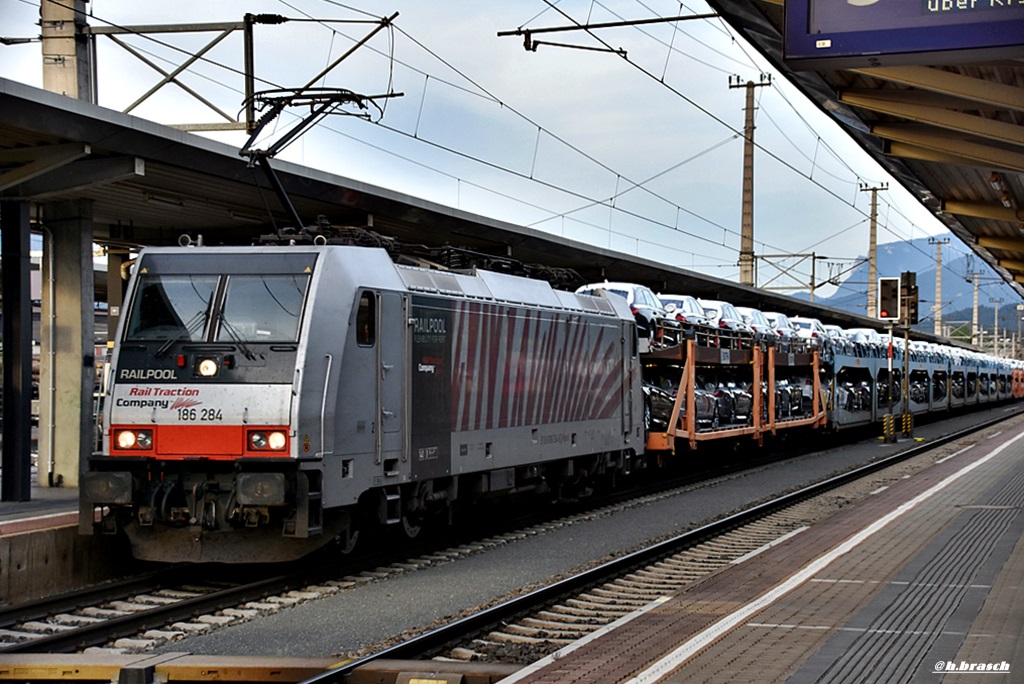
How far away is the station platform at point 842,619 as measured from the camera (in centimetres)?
687

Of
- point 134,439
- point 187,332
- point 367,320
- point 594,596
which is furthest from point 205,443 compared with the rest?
point 594,596

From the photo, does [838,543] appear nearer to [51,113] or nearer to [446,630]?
[446,630]

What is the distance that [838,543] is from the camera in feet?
41.4

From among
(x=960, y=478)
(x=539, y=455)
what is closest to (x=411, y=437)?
(x=539, y=455)

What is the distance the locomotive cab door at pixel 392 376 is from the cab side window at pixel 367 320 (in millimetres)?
76

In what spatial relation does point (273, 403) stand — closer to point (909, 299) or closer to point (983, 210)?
point (983, 210)

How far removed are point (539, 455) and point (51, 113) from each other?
726cm

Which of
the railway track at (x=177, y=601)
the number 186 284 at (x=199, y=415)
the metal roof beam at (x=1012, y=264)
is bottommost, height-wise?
the railway track at (x=177, y=601)

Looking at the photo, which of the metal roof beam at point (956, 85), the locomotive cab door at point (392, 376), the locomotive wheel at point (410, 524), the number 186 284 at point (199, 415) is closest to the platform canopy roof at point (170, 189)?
the locomotive cab door at point (392, 376)

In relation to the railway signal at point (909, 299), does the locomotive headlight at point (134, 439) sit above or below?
below

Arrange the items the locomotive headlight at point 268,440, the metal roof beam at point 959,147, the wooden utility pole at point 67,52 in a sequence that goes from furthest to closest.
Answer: the wooden utility pole at point 67,52, the metal roof beam at point 959,147, the locomotive headlight at point 268,440

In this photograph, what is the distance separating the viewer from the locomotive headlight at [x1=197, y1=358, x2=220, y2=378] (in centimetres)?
1114

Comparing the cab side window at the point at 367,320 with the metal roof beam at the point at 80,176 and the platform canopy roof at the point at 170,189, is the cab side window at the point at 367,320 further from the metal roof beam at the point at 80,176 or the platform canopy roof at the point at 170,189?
the metal roof beam at the point at 80,176

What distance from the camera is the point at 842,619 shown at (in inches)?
328
